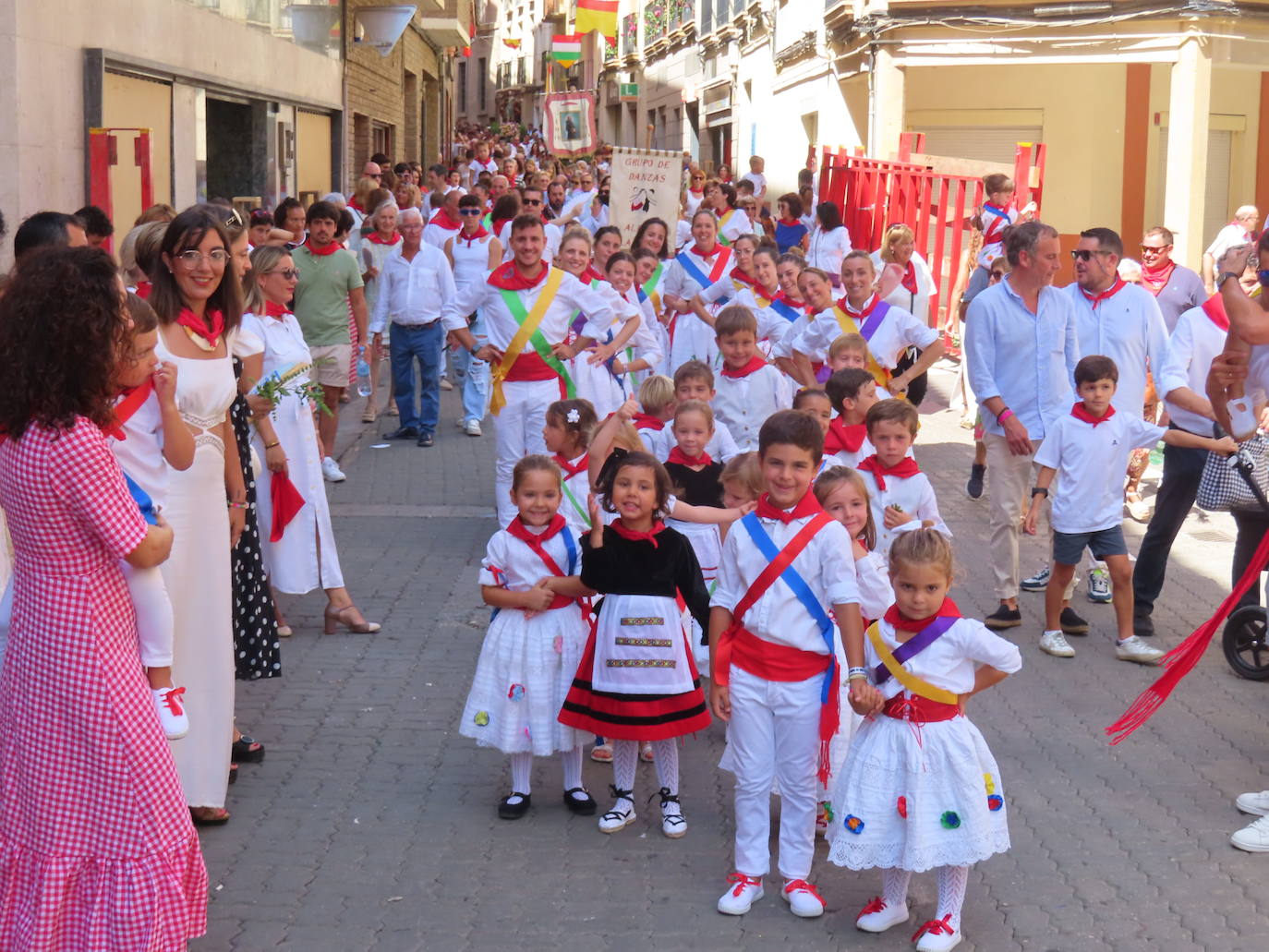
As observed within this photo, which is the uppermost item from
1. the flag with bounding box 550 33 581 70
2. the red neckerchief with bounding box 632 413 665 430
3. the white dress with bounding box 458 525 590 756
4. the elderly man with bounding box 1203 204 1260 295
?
the flag with bounding box 550 33 581 70

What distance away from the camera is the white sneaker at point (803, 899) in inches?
189

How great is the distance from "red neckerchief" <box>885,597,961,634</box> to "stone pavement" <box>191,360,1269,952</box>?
923 millimetres

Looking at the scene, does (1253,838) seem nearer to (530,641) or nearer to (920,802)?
(920,802)

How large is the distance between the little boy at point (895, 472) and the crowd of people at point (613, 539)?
1 cm

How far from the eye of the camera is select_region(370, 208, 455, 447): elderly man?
44.2 ft

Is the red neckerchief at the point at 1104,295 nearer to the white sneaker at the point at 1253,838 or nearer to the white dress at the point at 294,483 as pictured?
the white sneaker at the point at 1253,838

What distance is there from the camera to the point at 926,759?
15.0ft

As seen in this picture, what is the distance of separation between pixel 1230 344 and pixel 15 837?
457 cm

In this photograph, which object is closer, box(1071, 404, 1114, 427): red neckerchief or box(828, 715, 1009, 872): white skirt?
box(828, 715, 1009, 872): white skirt

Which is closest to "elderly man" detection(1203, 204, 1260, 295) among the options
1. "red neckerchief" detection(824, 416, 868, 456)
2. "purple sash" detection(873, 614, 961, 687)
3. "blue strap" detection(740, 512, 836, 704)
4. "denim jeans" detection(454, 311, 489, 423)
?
"denim jeans" detection(454, 311, 489, 423)

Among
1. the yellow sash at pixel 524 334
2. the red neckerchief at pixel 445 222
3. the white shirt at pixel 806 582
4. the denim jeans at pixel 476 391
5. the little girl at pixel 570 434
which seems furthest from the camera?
the red neckerchief at pixel 445 222

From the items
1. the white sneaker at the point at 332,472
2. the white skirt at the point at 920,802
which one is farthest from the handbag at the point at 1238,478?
the white sneaker at the point at 332,472

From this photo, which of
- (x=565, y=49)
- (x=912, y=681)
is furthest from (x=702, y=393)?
(x=565, y=49)

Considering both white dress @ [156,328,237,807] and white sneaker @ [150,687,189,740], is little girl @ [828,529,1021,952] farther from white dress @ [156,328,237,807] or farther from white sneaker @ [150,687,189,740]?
white dress @ [156,328,237,807]
